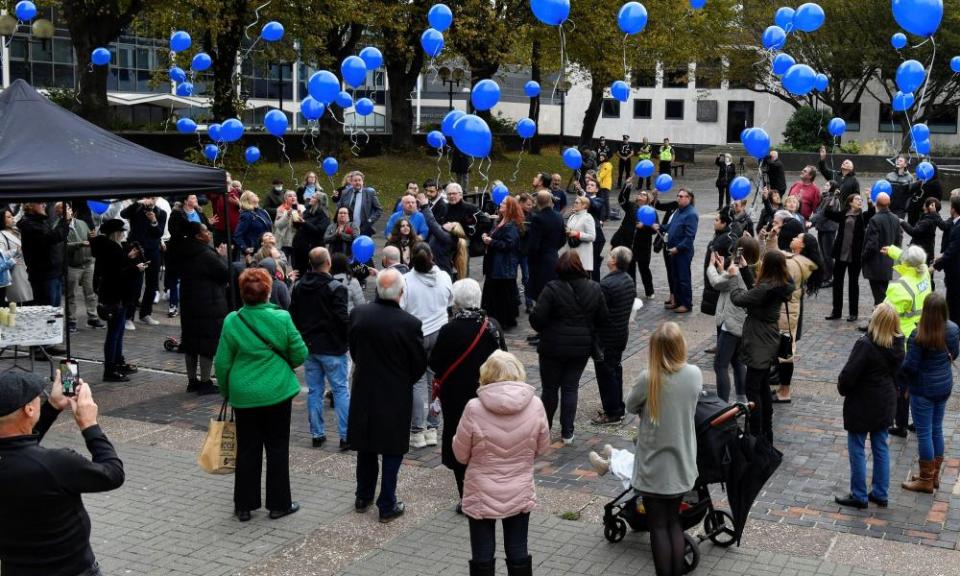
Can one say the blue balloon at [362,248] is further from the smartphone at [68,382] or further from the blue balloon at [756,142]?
the smartphone at [68,382]

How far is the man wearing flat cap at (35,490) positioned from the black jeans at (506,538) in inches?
90.2

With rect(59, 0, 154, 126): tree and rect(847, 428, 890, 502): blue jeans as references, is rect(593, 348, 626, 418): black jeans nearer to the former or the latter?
rect(847, 428, 890, 502): blue jeans

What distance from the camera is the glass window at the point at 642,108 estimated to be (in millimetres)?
74750

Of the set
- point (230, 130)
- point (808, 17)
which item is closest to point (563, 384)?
point (808, 17)

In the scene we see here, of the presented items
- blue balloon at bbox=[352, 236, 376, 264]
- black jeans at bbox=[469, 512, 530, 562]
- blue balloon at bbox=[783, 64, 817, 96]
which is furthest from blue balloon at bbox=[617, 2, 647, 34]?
black jeans at bbox=[469, 512, 530, 562]

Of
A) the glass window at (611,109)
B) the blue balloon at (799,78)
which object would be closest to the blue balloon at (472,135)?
the blue balloon at (799,78)

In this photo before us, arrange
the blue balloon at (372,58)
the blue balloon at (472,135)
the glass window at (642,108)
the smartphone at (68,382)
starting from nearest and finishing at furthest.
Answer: the smartphone at (68,382)
the blue balloon at (472,135)
the blue balloon at (372,58)
the glass window at (642,108)

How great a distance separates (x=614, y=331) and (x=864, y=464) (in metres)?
2.87

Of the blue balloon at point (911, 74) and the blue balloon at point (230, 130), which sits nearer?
the blue balloon at point (911, 74)

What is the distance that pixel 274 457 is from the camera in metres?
7.86

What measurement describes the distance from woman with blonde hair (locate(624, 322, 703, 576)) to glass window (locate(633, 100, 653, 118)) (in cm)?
6984

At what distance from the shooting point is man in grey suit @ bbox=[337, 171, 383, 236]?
16.4 m

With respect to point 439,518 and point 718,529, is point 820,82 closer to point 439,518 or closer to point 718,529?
point 718,529

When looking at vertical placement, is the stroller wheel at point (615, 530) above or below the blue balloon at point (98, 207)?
below
